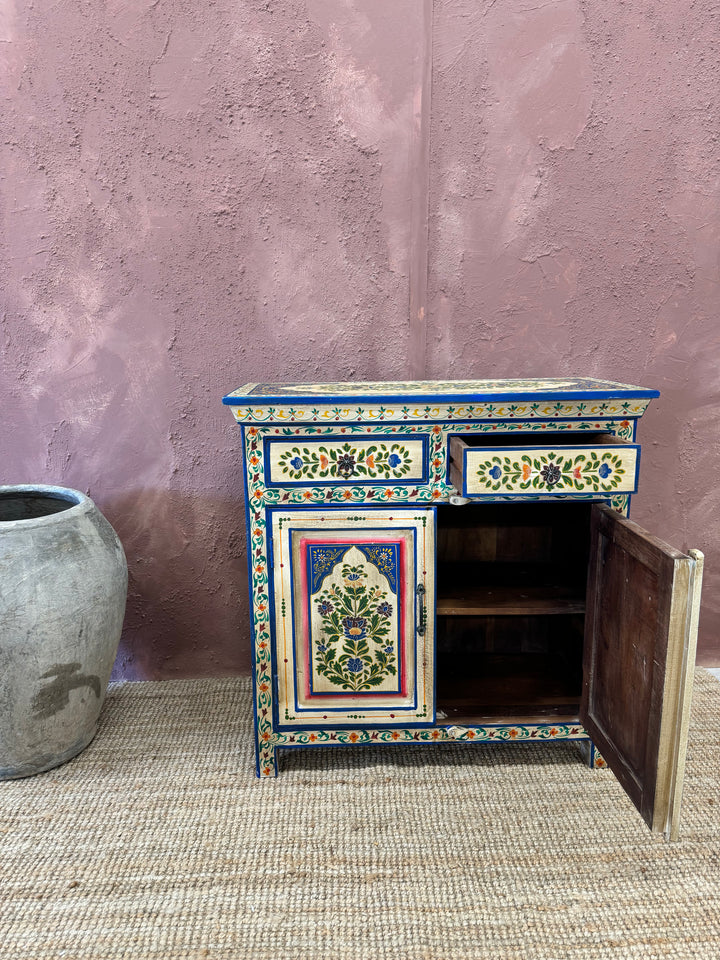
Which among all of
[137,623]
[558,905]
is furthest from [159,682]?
[558,905]

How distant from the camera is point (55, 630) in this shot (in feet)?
5.90

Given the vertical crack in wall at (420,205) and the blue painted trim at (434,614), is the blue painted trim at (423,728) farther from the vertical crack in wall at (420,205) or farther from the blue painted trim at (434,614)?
the vertical crack in wall at (420,205)

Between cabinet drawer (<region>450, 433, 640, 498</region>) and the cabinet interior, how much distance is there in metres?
0.32

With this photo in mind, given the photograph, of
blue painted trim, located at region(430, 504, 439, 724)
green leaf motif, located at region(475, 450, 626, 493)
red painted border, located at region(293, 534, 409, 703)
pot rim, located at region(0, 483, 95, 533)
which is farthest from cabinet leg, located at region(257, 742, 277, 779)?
green leaf motif, located at region(475, 450, 626, 493)

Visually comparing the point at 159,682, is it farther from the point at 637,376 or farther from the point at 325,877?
the point at 637,376

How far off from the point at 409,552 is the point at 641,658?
0.61m

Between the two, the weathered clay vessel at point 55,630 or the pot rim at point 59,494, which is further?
the pot rim at point 59,494

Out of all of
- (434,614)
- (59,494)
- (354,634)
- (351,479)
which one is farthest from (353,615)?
(59,494)

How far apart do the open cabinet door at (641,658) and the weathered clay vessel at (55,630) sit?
136 centimetres

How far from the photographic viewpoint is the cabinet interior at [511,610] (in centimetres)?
190

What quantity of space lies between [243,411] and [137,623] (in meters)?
1.11

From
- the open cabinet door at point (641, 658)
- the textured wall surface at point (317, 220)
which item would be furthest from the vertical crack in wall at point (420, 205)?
the open cabinet door at point (641, 658)

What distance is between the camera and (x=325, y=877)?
1.54m

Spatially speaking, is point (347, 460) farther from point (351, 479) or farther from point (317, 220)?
point (317, 220)
